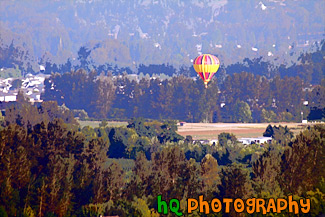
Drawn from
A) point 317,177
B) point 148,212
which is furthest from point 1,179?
point 317,177

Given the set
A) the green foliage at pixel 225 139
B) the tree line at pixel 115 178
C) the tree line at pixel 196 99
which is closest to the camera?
the tree line at pixel 115 178

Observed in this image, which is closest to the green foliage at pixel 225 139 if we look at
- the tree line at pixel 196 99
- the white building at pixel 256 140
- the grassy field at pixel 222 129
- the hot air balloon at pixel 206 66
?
the white building at pixel 256 140

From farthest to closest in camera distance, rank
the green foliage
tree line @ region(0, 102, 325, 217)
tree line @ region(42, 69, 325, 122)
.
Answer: tree line @ region(42, 69, 325, 122), the green foliage, tree line @ region(0, 102, 325, 217)

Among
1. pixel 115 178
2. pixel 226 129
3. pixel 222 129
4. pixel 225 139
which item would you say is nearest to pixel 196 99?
pixel 222 129

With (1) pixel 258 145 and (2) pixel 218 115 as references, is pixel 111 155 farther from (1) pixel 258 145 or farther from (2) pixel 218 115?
(2) pixel 218 115

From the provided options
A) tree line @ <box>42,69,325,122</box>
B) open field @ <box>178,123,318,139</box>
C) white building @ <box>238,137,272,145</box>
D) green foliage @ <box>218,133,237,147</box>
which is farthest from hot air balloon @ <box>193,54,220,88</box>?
green foliage @ <box>218,133,237,147</box>

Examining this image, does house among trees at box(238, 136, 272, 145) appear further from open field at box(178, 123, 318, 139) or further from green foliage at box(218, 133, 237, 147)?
open field at box(178, 123, 318, 139)

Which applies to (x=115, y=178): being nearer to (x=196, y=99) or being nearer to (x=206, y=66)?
(x=206, y=66)

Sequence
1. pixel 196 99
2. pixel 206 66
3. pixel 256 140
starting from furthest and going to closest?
pixel 196 99
pixel 206 66
pixel 256 140

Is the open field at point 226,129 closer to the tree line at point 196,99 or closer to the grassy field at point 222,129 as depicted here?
the grassy field at point 222,129
